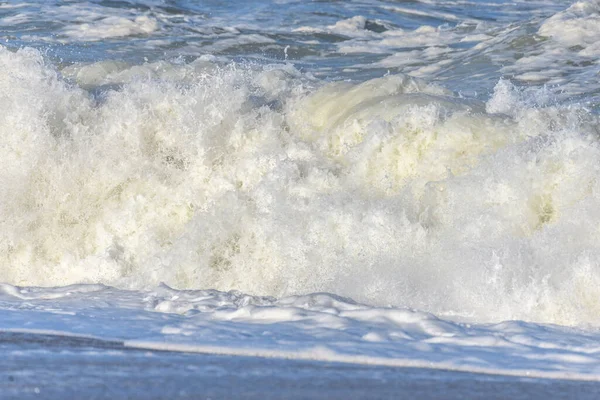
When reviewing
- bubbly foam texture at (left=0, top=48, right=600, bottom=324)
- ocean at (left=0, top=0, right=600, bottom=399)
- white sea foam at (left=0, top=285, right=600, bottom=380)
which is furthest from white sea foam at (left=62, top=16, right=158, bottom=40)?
white sea foam at (left=0, top=285, right=600, bottom=380)

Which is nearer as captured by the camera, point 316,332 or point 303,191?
point 316,332

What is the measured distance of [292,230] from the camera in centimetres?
736

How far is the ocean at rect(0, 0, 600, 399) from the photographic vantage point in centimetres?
446

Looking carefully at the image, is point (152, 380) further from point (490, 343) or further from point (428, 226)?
point (428, 226)

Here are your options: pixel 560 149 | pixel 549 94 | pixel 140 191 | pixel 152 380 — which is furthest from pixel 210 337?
pixel 549 94

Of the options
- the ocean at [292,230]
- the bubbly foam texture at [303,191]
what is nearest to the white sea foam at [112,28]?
the ocean at [292,230]

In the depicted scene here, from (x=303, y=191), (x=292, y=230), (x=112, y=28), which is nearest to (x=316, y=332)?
(x=292, y=230)

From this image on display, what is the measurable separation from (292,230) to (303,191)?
422 mm

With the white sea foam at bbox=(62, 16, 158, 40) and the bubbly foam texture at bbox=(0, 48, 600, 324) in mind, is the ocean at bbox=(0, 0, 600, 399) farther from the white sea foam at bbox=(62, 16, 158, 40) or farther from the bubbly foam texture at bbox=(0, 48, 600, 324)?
the white sea foam at bbox=(62, 16, 158, 40)

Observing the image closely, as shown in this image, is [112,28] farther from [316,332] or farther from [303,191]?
[316,332]

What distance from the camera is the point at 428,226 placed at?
711 cm

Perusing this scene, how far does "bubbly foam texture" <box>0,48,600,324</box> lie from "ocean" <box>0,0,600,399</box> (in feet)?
0.05

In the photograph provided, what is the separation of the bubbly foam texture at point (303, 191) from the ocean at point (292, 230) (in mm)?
16

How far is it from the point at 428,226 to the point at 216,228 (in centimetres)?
156
